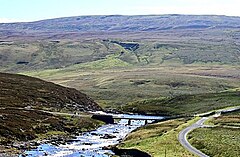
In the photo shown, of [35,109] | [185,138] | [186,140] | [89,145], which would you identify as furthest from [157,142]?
[35,109]

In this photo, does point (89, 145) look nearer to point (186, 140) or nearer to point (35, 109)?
point (186, 140)

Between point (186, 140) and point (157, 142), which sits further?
point (157, 142)

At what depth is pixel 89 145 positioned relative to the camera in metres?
109

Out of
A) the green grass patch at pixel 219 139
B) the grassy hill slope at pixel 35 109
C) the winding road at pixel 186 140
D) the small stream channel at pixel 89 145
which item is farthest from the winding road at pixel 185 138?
the grassy hill slope at pixel 35 109

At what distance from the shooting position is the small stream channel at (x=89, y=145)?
96.4 metres

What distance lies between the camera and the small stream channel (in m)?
96.4

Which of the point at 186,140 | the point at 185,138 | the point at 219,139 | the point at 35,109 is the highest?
the point at 219,139

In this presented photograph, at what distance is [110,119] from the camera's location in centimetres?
15900

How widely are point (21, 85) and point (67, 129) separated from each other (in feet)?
188

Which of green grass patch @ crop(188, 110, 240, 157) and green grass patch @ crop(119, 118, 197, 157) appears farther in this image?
green grass patch @ crop(119, 118, 197, 157)

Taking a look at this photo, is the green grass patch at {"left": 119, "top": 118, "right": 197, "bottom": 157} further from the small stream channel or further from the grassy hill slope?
the grassy hill slope

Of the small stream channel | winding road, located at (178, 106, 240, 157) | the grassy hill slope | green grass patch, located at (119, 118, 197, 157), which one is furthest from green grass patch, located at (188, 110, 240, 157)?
the grassy hill slope

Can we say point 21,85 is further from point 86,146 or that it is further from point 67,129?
point 86,146

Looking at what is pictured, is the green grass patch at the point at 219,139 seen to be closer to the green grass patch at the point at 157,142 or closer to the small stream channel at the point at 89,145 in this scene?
the green grass patch at the point at 157,142
